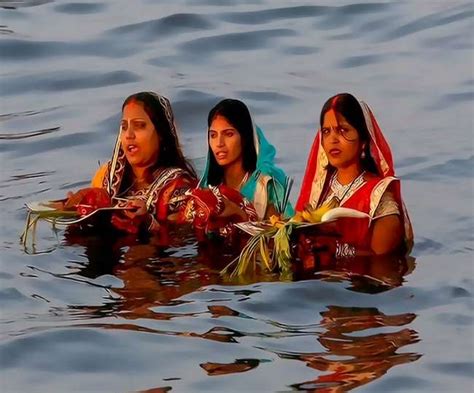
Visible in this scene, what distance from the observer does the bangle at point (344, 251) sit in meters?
7.95

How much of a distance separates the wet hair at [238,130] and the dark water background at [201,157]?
0.37 meters

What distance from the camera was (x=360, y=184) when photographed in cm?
800

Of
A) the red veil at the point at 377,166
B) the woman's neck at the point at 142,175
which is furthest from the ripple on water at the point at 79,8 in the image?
the red veil at the point at 377,166

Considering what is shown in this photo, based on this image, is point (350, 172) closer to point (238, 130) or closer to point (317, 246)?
point (317, 246)

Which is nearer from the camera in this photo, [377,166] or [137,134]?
[377,166]

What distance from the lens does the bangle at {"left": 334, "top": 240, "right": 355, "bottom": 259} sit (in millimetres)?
7949

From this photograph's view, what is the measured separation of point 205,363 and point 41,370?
0.62m

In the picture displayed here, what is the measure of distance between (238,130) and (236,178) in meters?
0.25

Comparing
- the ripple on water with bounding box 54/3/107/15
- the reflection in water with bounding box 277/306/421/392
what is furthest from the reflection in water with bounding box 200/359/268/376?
the ripple on water with bounding box 54/3/107/15

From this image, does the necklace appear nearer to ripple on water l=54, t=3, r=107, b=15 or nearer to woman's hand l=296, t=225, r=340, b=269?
woman's hand l=296, t=225, r=340, b=269

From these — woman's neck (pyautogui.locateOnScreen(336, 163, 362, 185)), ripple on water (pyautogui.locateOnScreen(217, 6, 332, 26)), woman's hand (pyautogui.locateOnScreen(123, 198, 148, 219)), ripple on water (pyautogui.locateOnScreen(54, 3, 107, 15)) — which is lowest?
woman's hand (pyautogui.locateOnScreen(123, 198, 148, 219))

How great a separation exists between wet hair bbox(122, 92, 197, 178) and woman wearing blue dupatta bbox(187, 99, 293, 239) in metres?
0.29

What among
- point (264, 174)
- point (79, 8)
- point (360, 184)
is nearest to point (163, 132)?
point (264, 174)

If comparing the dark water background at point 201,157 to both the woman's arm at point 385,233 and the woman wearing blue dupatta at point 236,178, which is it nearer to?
the woman's arm at point 385,233
